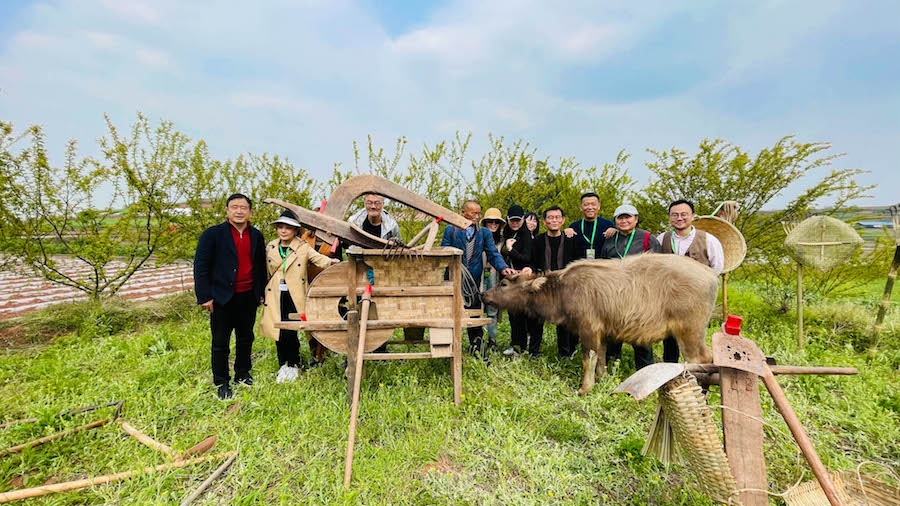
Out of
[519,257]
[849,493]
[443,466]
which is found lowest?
[443,466]

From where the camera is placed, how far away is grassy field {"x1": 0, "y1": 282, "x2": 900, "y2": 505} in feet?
8.84

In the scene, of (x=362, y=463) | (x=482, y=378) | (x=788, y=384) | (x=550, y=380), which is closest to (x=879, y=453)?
(x=788, y=384)

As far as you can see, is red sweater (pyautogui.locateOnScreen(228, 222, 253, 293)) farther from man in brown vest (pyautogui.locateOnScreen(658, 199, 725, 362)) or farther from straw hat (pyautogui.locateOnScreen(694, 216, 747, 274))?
straw hat (pyautogui.locateOnScreen(694, 216, 747, 274))

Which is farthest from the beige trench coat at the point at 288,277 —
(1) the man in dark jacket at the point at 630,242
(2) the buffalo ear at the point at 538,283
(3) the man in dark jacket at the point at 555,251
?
(1) the man in dark jacket at the point at 630,242

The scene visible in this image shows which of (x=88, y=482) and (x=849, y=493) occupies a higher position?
(x=849, y=493)

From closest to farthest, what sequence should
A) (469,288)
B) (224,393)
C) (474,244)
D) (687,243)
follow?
1. (224,393)
2. (687,243)
3. (469,288)
4. (474,244)

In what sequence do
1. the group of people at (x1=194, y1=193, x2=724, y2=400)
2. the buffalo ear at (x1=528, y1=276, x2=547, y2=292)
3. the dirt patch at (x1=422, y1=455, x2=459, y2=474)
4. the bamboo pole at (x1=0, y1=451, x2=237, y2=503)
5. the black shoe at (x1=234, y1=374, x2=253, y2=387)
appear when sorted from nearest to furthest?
the bamboo pole at (x1=0, y1=451, x2=237, y2=503), the dirt patch at (x1=422, y1=455, x2=459, y2=474), the group of people at (x1=194, y1=193, x2=724, y2=400), the black shoe at (x1=234, y1=374, x2=253, y2=387), the buffalo ear at (x1=528, y1=276, x2=547, y2=292)

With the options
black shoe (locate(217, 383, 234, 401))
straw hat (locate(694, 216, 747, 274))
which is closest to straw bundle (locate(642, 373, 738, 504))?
straw hat (locate(694, 216, 747, 274))

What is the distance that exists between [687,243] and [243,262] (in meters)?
5.31

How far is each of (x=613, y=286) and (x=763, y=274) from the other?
237 inches

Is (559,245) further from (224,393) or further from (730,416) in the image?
(224,393)

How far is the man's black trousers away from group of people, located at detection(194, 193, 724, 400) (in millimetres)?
10

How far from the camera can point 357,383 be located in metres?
3.25

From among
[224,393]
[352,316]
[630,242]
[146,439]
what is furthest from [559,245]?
[146,439]
